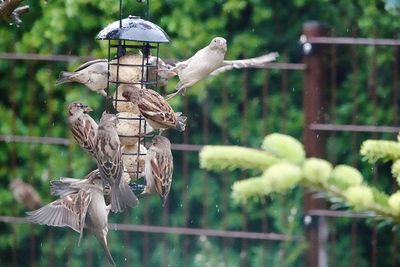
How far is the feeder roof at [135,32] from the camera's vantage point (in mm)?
2943

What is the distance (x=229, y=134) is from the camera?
5.04 metres

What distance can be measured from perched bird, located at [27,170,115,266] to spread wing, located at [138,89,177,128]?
254 millimetres

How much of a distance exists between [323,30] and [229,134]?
2.36ft

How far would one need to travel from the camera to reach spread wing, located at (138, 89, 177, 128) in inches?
116

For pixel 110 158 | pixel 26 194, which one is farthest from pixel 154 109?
pixel 26 194

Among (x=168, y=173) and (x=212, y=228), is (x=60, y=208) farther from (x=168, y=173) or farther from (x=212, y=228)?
(x=212, y=228)

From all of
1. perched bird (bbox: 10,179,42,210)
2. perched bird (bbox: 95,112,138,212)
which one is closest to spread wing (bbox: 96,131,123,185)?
perched bird (bbox: 95,112,138,212)

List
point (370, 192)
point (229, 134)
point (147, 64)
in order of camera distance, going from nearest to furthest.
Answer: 1. point (370, 192)
2. point (147, 64)
3. point (229, 134)

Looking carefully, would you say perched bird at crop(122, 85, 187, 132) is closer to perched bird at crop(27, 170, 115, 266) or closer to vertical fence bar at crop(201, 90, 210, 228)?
perched bird at crop(27, 170, 115, 266)

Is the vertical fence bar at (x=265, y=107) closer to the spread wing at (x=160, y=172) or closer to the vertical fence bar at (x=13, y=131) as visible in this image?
the vertical fence bar at (x=13, y=131)

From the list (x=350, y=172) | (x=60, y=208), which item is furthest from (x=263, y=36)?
(x=350, y=172)

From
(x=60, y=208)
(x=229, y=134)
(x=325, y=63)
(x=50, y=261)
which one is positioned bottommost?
(x=50, y=261)

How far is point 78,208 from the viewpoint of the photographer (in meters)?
2.99

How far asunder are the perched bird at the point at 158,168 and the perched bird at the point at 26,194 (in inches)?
80.9
